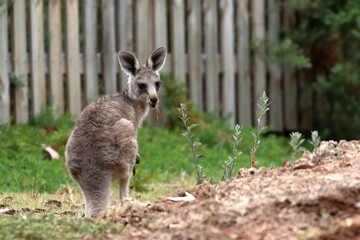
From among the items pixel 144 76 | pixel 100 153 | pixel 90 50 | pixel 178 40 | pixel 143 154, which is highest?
pixel 178 40

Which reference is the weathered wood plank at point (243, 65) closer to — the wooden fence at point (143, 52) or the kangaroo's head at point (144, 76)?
the wooden fence at point (143, 52)

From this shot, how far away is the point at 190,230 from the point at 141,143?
20.2ft

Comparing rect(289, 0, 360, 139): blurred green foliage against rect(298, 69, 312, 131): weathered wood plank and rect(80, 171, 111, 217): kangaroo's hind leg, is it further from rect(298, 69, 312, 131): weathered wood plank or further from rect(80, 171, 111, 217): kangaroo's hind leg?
rect(80, 171, 111, 217): kangaroo's hind leg

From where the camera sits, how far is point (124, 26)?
11.7 m

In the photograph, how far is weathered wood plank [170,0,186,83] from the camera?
480 inches

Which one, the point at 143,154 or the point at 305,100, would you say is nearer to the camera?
the point at 143,154

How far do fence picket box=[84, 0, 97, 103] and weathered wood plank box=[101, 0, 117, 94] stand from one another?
16 cm

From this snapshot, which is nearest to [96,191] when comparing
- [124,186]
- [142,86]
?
[124,186]

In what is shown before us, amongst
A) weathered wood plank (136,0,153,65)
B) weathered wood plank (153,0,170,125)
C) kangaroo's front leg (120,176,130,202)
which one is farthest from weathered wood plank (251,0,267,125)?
kangaroo's front leg (120,176,130,202)

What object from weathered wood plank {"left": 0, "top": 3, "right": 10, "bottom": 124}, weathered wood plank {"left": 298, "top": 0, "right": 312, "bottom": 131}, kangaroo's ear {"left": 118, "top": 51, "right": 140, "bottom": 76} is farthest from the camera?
weathered wood plank {"left": 298, "top": 0, "right": 312, "bottom": 131}

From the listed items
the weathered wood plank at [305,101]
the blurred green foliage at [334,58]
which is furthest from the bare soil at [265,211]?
the weathered wood plank at [305,101]

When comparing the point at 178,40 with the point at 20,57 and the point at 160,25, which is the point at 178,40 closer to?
the point at 160,25

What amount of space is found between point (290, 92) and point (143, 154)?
449 centimetres

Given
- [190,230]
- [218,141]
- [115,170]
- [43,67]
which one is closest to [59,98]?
[43,67]
